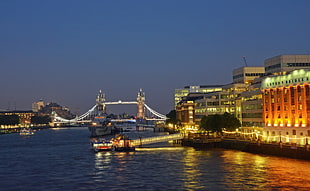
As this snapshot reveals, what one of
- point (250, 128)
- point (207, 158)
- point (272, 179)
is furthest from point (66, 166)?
point (250, 128)

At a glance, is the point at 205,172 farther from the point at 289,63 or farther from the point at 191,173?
the point at 289,63

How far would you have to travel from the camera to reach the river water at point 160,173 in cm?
5166

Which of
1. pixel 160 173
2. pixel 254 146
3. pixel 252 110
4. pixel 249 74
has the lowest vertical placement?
pixel 160 173

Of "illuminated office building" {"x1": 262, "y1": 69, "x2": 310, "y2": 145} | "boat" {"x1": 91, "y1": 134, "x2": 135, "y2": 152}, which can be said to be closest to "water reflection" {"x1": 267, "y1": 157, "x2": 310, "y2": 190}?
"illuminated office building" {"x1": 262, "y1": 69, "x2": 310, "y2": 145}

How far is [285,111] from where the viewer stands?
82125 mm

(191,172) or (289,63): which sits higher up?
(289,63)

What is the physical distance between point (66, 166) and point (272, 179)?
107 ft

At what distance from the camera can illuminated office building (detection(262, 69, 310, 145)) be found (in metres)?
75.9

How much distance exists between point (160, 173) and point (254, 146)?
86.0 ft

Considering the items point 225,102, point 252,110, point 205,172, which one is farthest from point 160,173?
point 225,102

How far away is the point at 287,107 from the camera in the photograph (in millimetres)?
81375

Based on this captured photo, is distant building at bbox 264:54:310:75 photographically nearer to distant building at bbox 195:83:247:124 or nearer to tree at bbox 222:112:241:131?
tree at bbox 222:112:241:131

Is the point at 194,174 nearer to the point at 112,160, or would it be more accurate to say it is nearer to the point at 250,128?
the point at 112,160

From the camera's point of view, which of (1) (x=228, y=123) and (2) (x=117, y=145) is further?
(1) (x=228, y=123)
